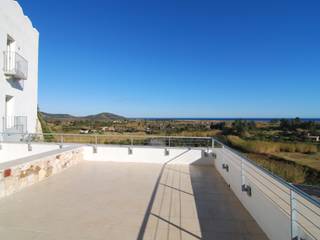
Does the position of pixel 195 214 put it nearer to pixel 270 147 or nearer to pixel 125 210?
pixel 125 210

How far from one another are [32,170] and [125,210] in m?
2.48

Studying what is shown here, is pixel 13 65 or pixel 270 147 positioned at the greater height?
pixel 13 65

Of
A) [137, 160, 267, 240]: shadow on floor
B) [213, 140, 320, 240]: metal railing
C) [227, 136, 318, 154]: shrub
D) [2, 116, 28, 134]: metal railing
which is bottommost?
[137, 160, 267, 240]: shadow on floor

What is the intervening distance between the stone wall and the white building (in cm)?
434

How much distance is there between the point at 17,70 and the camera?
9.74 meters

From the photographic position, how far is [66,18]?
39.6 feet

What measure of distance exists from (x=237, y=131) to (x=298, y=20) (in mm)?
9771

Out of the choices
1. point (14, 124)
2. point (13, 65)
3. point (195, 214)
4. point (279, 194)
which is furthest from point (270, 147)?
point (13, 65)

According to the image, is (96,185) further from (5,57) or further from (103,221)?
(5,57)

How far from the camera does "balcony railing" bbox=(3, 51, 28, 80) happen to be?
934cm

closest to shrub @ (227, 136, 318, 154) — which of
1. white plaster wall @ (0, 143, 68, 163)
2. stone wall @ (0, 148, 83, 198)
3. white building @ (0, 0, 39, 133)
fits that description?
stone wall @ (0, 148, 83, 198)

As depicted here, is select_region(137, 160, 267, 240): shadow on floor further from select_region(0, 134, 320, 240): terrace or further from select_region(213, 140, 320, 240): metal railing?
select_region(213, 140, 320, 240): metal railing

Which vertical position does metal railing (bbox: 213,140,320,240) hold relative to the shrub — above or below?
above

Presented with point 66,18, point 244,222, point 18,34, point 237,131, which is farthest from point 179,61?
point 244,222
